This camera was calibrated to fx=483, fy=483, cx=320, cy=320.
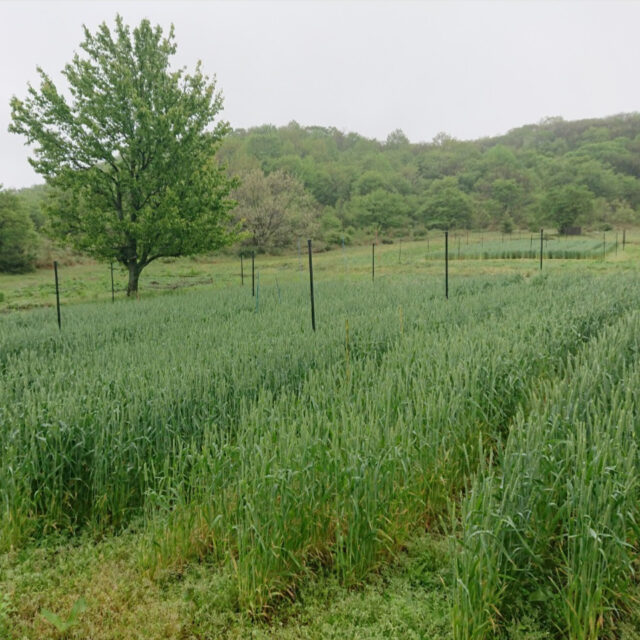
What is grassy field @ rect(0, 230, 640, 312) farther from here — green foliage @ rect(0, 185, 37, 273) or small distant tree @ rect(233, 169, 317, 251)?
small distant tree @ rect(233, 169, 317, 251)

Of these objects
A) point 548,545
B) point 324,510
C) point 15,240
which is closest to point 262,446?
point 324,510

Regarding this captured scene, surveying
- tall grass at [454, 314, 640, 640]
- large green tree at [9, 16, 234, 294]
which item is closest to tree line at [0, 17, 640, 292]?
large green tree at [9, 16, 234, 294]

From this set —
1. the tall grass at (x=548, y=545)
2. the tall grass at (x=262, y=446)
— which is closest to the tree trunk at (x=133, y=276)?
the tall grass at (x=262, y=446)

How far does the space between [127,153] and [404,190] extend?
61.1 meters

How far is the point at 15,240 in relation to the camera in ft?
87.1

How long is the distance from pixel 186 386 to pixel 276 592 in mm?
2063

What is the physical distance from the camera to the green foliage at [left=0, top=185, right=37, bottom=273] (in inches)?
1033

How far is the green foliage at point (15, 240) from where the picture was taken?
2623 cm

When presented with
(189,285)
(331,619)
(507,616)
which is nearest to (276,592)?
(331,619)

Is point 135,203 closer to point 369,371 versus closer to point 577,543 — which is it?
point 369,371

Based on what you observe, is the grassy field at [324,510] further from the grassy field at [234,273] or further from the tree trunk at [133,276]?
the grassy field at [234,273]

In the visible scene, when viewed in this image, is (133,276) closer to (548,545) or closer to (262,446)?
(262,446)

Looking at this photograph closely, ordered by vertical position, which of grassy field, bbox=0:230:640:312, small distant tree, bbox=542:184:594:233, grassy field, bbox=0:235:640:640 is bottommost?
grassy field, bbox=0:235:640:640

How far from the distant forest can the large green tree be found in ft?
47.3
